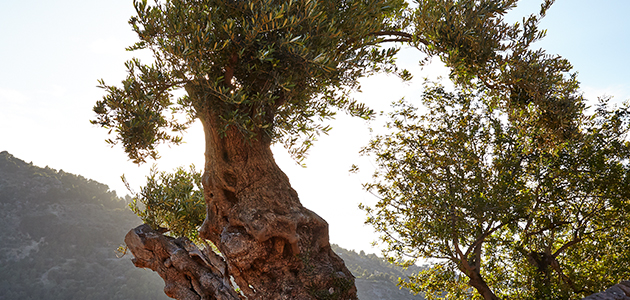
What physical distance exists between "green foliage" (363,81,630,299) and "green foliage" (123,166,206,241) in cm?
630

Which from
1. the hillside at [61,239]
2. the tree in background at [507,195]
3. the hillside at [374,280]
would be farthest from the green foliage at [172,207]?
the hillside at [61,239]

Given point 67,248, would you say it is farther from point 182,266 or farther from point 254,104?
point 254,104

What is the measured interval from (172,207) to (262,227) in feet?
14.5

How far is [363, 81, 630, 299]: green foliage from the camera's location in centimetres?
965

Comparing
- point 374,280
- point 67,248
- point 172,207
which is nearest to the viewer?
point 172,207

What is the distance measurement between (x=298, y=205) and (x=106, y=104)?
436 centimetres

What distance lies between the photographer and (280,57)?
20.4 ft

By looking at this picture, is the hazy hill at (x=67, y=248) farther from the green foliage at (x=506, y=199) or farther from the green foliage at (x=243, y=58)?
the green foliage at (x=243, y=58)

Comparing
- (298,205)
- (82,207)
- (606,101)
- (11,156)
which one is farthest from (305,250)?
(11,156)

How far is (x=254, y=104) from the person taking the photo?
677 centimetres

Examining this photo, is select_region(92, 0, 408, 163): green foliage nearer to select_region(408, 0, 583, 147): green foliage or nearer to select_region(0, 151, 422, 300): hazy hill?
select_region(408, 0, 583, 147): green foliage

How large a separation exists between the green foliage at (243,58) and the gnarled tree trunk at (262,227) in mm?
525

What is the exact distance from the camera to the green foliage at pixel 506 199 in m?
9.65

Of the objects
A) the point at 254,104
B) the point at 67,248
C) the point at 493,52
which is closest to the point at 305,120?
the point at 254,104
